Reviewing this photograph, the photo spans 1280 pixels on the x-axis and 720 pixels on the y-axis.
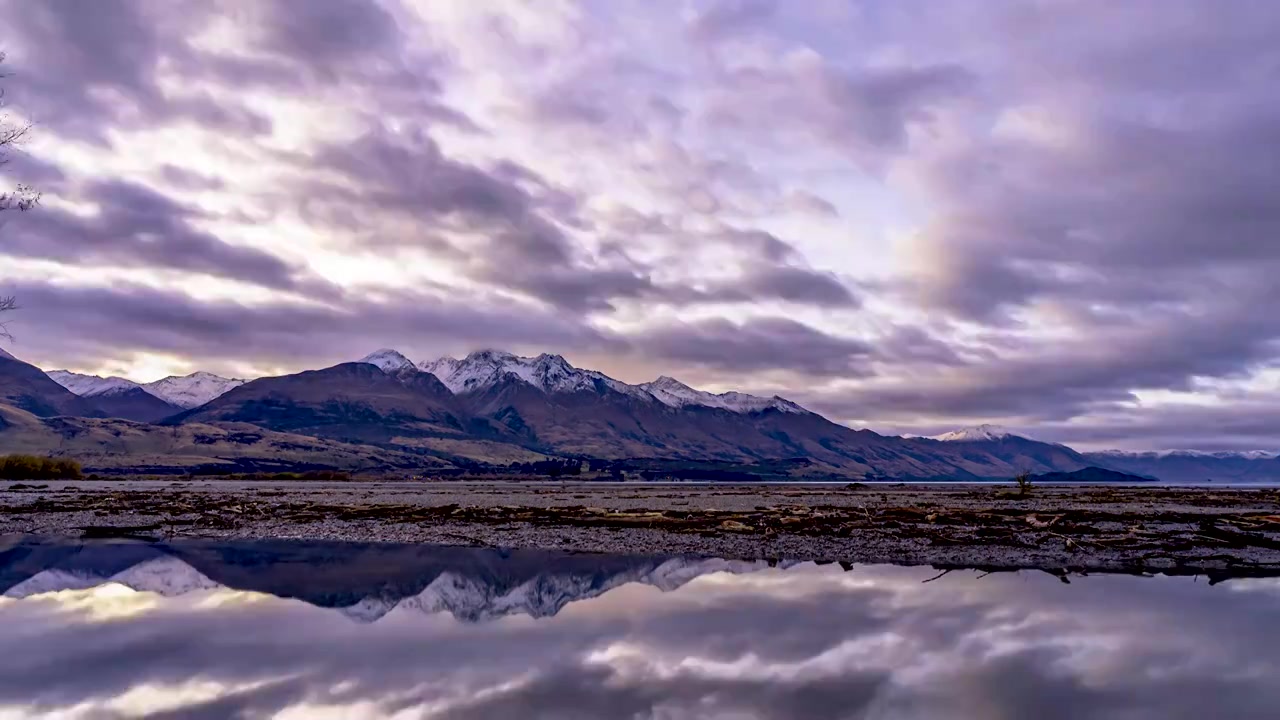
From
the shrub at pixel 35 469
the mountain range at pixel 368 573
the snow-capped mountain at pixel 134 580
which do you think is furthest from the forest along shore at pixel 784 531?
the shrub at pixel 35 469

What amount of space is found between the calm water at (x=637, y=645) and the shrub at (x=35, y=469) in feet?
391

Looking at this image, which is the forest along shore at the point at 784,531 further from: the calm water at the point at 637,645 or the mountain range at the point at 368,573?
the calm water at the point at 637,645

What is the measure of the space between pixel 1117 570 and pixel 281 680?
22737 mm

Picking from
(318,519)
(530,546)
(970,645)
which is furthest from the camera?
(318,519)

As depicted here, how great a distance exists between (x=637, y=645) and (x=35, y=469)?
14051 centimetres

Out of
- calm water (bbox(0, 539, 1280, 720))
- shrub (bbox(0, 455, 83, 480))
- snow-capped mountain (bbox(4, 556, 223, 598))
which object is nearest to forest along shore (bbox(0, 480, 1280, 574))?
calm water (bbox(0, 539, 1280, 720))

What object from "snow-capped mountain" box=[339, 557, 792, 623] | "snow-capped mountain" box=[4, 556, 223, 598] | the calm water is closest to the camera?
the calm water

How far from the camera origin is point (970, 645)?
45.0 feet

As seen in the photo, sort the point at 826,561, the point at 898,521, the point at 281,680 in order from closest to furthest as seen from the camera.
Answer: the point at 281,680 → the point at 826,561 → the point at 898,521

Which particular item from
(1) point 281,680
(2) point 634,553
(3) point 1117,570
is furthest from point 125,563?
(3) point 1117,570

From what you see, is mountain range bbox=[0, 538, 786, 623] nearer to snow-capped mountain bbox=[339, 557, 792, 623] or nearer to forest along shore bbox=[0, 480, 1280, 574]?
snow-capped mountain bbox=[339, 557, 792, 623]

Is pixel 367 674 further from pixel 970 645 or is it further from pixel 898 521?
pixel 898 521

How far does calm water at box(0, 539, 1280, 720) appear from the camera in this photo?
34.7 ft

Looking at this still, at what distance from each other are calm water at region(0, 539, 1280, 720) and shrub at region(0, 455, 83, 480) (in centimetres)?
11918
